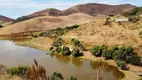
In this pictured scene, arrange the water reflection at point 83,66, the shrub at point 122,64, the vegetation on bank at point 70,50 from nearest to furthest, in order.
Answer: the water reflection at point 83,66
the shrub at point 122,64
the vegetation on bank at point 70,50

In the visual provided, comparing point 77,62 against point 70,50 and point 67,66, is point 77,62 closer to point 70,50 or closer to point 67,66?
point 67,66

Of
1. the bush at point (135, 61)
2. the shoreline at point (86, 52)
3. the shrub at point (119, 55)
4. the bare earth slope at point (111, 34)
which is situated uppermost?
the bare earth slope at point (111, 34)

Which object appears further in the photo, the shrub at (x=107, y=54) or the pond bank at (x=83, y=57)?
the shrub at (x=107, y=54)

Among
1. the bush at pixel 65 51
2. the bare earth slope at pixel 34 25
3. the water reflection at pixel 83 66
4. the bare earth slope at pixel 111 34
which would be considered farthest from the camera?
the bare earth slope at pixel 34 25

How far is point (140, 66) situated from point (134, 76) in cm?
636

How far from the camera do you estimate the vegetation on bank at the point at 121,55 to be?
42.0 meters

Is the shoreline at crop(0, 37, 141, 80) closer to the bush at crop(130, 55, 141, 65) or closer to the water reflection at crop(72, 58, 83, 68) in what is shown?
the water reflection at crop(72, 58, 83, 68)

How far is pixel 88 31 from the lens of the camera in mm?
70875

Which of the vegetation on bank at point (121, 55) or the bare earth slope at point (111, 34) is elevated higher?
the bare earth slope at point (111, 34)

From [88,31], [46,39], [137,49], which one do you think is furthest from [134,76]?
[46,39]

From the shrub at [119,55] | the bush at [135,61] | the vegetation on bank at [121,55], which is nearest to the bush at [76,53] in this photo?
the vegetation on bank at [121,55]

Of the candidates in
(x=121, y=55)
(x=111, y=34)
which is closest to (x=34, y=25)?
(x=111, y=34)

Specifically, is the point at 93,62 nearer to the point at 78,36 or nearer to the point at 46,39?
the point at 78,36

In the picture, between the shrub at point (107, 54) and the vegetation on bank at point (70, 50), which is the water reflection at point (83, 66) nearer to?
the vegetation on bank at point (70, 50)
